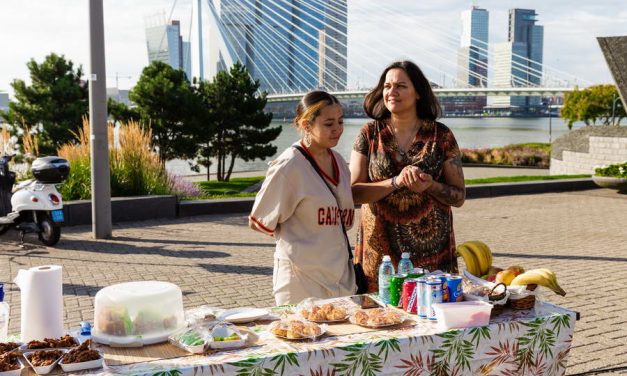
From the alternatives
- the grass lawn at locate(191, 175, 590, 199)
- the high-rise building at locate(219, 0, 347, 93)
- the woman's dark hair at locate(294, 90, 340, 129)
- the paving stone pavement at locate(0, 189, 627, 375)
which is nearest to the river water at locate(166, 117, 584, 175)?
the woman's dark hair at locate(294, 90, 340, 129)

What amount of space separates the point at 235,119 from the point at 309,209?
1995 cm

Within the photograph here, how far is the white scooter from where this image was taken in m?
8.18

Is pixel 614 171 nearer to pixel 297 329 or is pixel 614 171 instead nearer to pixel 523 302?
pixel 523 302

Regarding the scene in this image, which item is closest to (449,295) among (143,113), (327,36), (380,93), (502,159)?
(380,93)

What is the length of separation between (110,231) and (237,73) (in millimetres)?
15101

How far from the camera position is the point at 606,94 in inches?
2031

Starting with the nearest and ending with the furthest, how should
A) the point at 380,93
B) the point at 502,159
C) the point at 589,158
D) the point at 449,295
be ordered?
the point at 449,295
the point at 380,93
the point at 589,158
the point at 502,159

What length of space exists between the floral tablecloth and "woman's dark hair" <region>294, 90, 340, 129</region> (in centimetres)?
102

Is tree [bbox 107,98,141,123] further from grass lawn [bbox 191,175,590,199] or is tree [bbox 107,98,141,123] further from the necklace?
the necklace

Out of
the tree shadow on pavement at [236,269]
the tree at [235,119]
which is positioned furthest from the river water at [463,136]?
the tree shadow on pavement at [236,269]

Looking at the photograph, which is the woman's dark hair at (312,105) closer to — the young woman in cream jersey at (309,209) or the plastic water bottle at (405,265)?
the young woman in cream jersey at (309,209)

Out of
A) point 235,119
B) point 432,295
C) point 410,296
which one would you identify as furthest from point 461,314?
point 235,119

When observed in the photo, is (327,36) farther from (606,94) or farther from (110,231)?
(110,231)

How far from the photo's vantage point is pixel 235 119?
2278 cm
